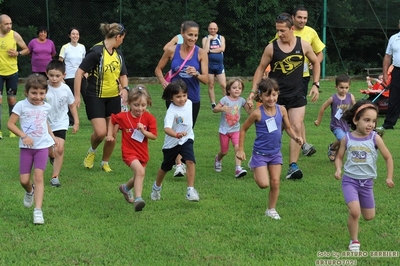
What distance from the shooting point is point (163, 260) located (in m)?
5.98

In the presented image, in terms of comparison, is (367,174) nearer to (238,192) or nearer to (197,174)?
(238,192)

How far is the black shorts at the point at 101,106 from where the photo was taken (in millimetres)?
9625

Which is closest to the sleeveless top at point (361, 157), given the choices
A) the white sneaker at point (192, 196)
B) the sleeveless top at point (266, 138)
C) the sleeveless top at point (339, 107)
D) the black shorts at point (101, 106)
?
the sleeveless top at point (266, 138)

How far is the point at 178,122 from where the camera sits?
812 cm

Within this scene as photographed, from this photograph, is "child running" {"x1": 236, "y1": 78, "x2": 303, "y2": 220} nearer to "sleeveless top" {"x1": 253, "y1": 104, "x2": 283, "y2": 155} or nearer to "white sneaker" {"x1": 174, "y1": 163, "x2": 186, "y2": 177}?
"sleeveless top" {"x1": 253, "y1": 104, "x2": 283, "y2": 155}

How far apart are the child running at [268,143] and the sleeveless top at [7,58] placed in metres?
7.02

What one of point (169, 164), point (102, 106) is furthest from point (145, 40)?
point (169, 164)

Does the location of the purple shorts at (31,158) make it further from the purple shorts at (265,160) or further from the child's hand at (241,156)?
the purple shorts at (265,160)

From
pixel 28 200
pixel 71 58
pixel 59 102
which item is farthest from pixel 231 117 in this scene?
Answer: pixel 71 58

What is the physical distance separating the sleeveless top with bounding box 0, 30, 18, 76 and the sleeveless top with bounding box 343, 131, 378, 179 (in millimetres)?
8538

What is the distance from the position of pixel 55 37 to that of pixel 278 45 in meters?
16.3

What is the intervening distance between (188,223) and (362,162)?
1.85 metres

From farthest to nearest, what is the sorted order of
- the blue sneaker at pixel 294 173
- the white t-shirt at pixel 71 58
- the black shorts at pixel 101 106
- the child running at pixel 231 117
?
the white t-shirt at pixel 71 58 → the child running at pixel 231 117 → the black shorts at pixel 101 106 → the blue sneaker at pixel 294 173

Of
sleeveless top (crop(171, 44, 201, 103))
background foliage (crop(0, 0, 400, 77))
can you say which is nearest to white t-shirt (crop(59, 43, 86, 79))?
sleeveless top (crop(171, 44, 201, 103))
